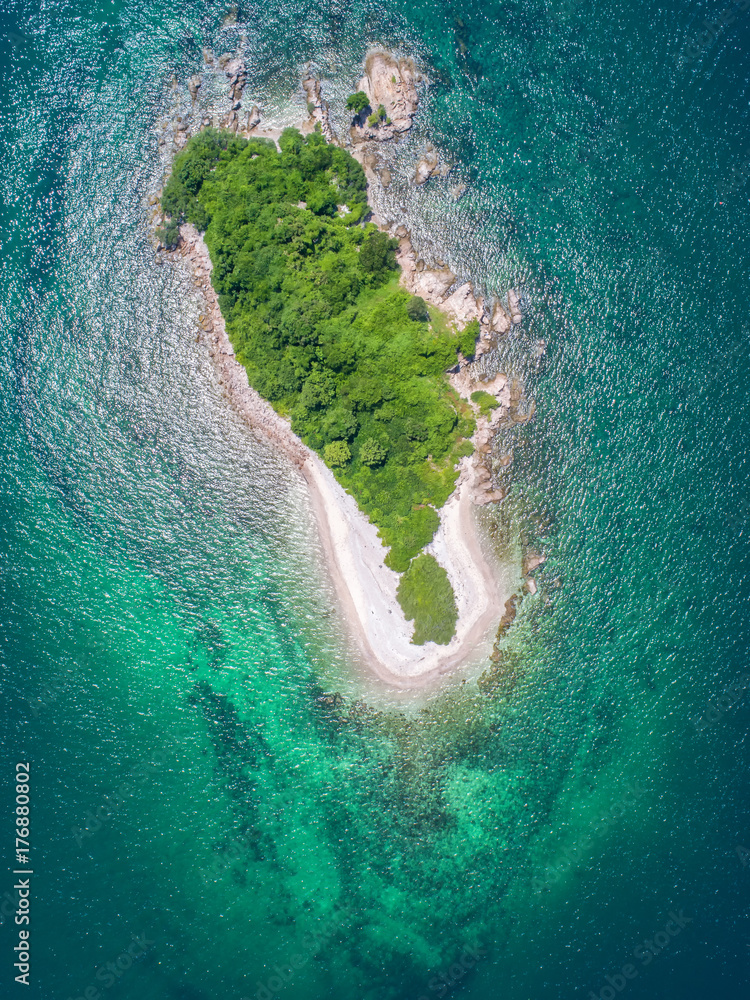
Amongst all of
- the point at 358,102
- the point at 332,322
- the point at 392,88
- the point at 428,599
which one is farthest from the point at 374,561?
the point at 392,88

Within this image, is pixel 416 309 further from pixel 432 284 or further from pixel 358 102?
pixel 358 102

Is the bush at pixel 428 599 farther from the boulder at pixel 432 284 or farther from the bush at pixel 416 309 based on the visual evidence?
the boulder at pixel 432 284

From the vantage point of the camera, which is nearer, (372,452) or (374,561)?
(372,452)

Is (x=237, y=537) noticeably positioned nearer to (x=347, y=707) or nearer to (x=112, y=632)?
(x=112, y=632)

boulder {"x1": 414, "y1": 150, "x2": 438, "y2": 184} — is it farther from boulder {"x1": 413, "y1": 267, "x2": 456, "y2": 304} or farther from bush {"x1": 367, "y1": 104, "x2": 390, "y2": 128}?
boulder {"x1": 413, "y1": 267, "x2": 456, "y2": 304}

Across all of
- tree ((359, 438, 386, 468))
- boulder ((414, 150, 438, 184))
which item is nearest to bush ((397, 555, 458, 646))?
tree ((359, 438, 386, 468))

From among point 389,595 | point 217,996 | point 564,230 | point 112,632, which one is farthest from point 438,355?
point 217,996
